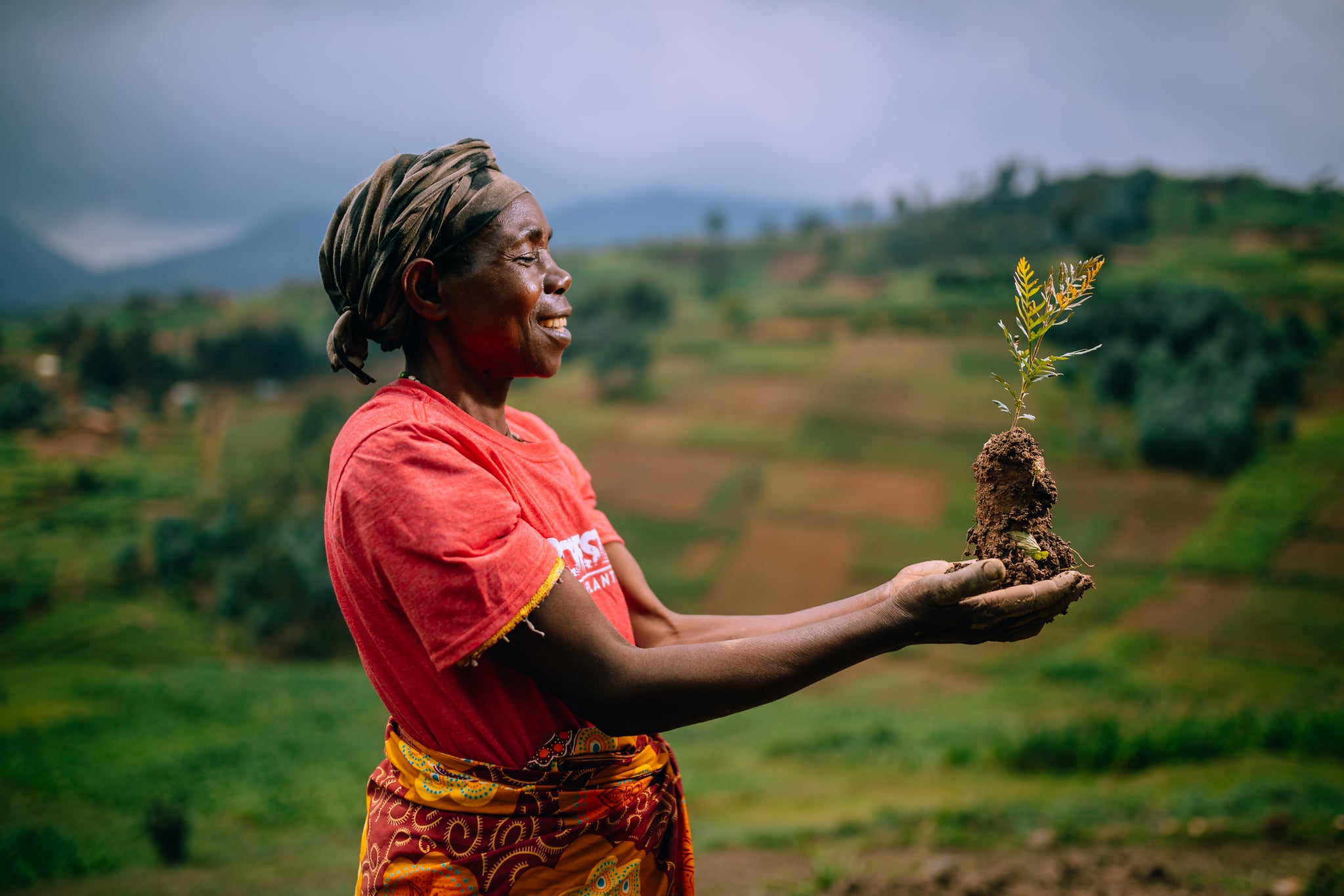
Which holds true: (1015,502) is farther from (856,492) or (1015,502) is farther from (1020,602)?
(856,492)

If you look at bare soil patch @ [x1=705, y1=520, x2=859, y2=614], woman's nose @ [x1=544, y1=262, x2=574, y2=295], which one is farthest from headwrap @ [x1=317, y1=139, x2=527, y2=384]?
bare soil patch @ [x1=705, y1=520, x2=859, y2=614]

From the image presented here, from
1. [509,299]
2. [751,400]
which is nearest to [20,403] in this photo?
[751,400]

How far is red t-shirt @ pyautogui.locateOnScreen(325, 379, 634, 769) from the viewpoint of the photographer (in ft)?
4.62

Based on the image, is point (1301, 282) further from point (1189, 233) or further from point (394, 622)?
point (394, 622)

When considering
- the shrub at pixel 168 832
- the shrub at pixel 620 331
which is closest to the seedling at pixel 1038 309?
the shrub at pixel 168 832

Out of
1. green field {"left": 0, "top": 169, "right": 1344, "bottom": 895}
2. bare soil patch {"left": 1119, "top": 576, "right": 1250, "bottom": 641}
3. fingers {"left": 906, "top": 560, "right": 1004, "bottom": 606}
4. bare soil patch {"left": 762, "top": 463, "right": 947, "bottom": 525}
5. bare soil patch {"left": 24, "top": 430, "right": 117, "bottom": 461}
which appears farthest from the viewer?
bare soil patch {"left": 24, "top": 430, "right": 117, "bottom": 461}

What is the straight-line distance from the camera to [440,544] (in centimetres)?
140

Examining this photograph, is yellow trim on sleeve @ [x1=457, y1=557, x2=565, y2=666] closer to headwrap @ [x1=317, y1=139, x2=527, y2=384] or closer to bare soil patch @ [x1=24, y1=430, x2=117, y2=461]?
headwrap @ [x1=317, y1=139, x2=527, y2=384]

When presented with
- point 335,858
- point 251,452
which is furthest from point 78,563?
point 335,858

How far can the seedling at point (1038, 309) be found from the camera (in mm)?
1948

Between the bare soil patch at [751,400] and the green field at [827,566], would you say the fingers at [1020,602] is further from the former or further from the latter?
the bare soil patch at [751,400]

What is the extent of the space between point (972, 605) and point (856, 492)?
18.0m

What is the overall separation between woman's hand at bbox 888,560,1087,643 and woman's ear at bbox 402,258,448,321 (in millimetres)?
1027

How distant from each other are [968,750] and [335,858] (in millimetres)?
6029
